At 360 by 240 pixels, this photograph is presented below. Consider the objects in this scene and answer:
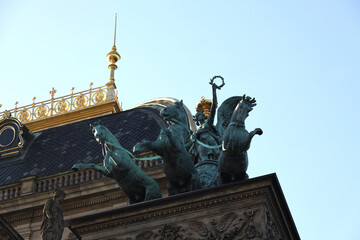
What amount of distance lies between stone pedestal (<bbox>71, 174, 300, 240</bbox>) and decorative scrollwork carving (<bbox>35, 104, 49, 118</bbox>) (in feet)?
79.2

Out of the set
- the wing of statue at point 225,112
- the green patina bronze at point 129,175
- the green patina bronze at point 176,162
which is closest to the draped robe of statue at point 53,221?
the green patina bronze at point 129,175

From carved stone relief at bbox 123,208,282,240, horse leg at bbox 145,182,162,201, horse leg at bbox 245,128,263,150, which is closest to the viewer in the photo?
carved stone relief at bbox 123,208,282,240

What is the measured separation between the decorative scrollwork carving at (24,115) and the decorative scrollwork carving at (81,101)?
6.32 feet

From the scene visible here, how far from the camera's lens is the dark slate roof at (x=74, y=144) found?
106 feet

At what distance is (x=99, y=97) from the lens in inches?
1594

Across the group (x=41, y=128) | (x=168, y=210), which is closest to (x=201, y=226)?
(x=168, y=210)

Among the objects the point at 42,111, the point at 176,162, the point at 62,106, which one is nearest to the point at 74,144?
the point at 62,106

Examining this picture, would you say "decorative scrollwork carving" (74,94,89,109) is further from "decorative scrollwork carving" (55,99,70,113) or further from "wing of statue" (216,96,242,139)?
"wing of statue" (216,96,242,139)

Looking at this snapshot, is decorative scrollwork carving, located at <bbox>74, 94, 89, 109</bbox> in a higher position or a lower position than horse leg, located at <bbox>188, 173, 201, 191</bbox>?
higher

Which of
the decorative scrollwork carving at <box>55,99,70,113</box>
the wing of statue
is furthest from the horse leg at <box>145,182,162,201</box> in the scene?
the decorative scrollwork carving at <box>55,99,70,113</box>

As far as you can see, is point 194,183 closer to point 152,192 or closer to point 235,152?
point 152,192

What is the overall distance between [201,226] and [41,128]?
23.8 metres

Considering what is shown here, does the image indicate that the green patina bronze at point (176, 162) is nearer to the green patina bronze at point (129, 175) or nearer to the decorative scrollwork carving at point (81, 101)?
the green patina bronze at point (129, 175)

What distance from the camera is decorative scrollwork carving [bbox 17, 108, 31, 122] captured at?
40.0 meters
